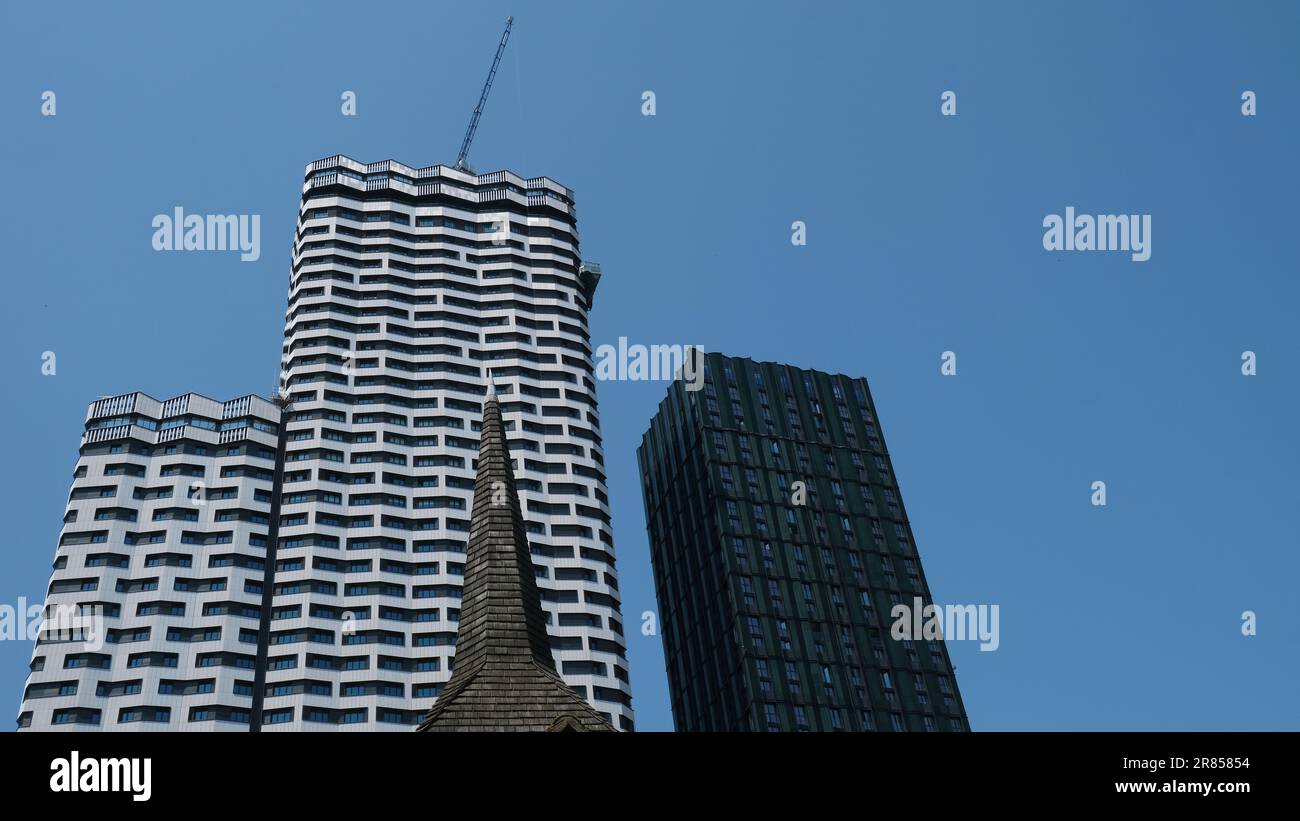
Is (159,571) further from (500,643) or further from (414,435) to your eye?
(500,643)

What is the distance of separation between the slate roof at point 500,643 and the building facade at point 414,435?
76.5 metres

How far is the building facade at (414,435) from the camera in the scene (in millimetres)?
109938

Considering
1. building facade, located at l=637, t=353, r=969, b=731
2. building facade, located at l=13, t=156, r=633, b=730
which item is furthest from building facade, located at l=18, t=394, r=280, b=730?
building facade, located at l=637, t=353, r=969, b=731

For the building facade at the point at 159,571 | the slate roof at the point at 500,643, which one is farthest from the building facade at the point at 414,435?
the slate roof at the point at 500,643

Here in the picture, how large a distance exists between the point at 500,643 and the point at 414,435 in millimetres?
103037

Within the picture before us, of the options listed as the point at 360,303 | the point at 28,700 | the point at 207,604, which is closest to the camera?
the point at 28,700

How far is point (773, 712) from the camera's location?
417 feet

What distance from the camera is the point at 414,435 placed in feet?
428
